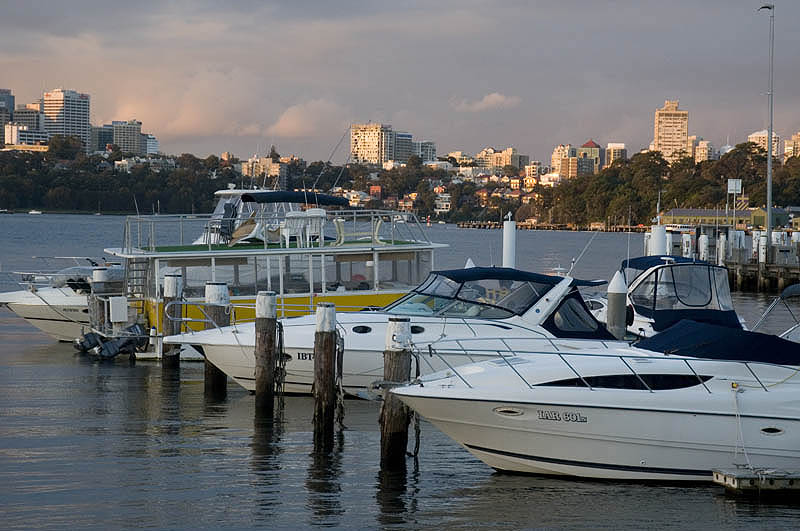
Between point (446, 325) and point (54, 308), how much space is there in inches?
501

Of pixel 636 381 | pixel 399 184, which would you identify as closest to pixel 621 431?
pixel 636 381

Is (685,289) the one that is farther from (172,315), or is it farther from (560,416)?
(172,315)

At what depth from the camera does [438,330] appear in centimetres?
1647

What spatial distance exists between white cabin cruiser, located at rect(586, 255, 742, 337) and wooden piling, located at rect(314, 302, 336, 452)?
648cm

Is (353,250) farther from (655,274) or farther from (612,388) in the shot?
(612,388)

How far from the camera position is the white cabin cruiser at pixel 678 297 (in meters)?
19.1

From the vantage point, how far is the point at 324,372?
47.0ft

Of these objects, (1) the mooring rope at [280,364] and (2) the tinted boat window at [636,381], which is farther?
(1) the mooring rope at [280,364]

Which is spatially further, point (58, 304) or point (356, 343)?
point (58, 304)

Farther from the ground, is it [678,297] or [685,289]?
[685,289]

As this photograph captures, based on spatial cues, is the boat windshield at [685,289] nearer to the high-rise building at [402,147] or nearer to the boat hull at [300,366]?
the boat hull at [300,366]

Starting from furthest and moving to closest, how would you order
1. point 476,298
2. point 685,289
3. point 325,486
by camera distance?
point 685,289 < point 476,298 < point 325,486

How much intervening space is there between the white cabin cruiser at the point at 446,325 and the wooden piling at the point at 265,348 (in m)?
1.24

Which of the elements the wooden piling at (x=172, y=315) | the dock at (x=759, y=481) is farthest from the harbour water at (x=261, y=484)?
the wooden piling at (x=172, y=315)
